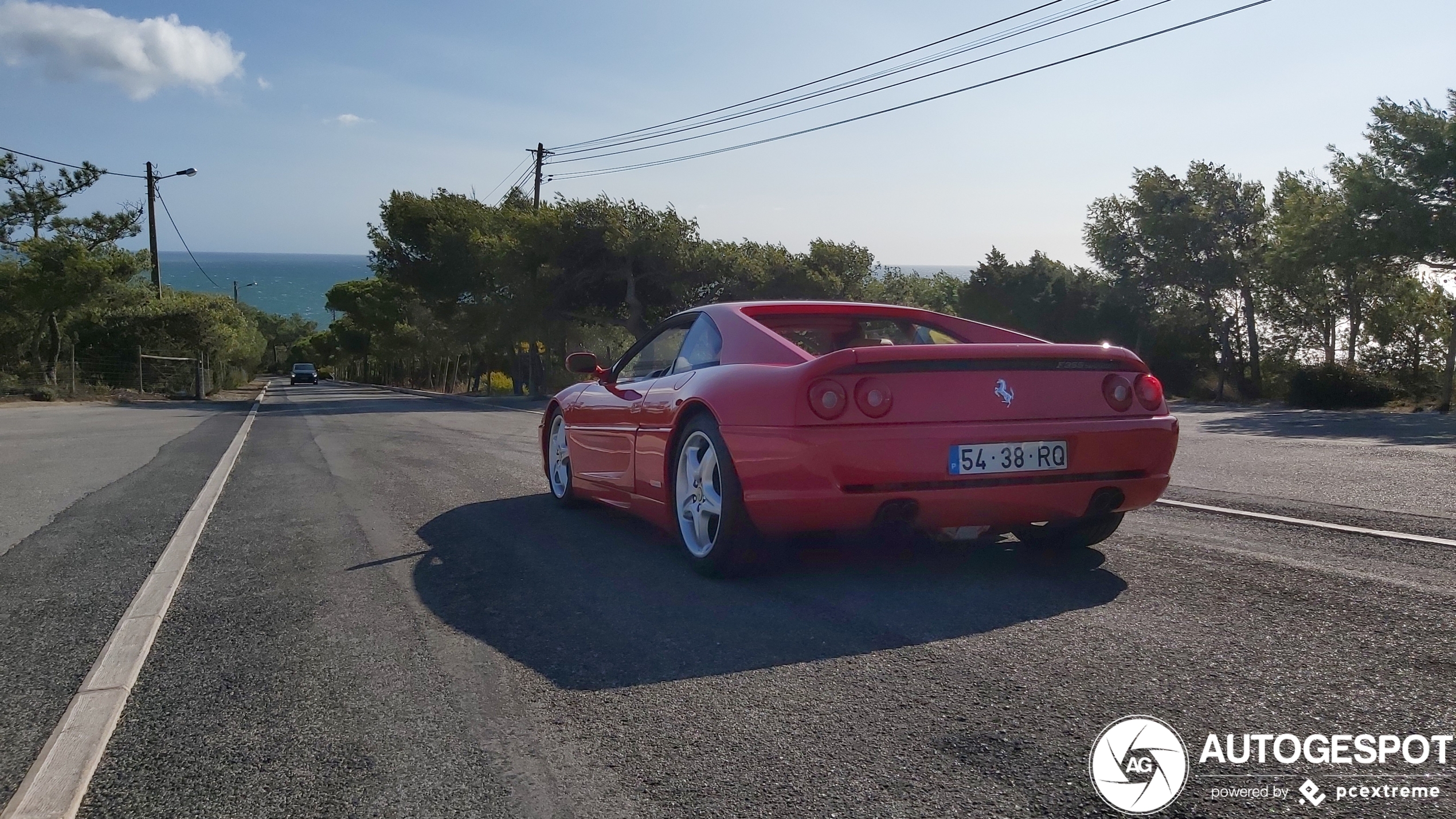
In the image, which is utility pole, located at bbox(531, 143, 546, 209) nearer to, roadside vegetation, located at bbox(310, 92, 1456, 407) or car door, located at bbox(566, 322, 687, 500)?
roadside vegetation, located at bbox(310, 92, 1456, 407)

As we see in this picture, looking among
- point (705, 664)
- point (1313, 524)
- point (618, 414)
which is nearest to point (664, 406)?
point (618, 414)

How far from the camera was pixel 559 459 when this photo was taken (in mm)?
6555

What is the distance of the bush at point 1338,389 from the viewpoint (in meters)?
22.5

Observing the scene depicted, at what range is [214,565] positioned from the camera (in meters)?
4.77

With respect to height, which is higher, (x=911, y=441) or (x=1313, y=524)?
(x=911, y=441)

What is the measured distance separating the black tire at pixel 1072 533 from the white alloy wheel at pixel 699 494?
137 cm

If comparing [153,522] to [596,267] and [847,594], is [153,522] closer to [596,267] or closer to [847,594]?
[847,594]

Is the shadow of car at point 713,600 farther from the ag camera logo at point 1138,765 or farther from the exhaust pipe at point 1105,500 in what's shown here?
the ag camera logo at point 1138,765

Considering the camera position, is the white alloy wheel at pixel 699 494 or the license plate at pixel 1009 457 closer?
the license plate at pixel 1009 457

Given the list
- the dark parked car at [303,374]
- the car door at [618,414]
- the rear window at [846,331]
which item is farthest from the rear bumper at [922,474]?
the dark parked car at [303,374]

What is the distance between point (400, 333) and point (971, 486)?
2449 inches

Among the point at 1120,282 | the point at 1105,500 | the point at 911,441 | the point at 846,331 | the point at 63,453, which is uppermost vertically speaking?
the point at 1120,282

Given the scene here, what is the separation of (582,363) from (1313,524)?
12.8 feet

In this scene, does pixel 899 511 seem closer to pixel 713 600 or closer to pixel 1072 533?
pixel 713 600
